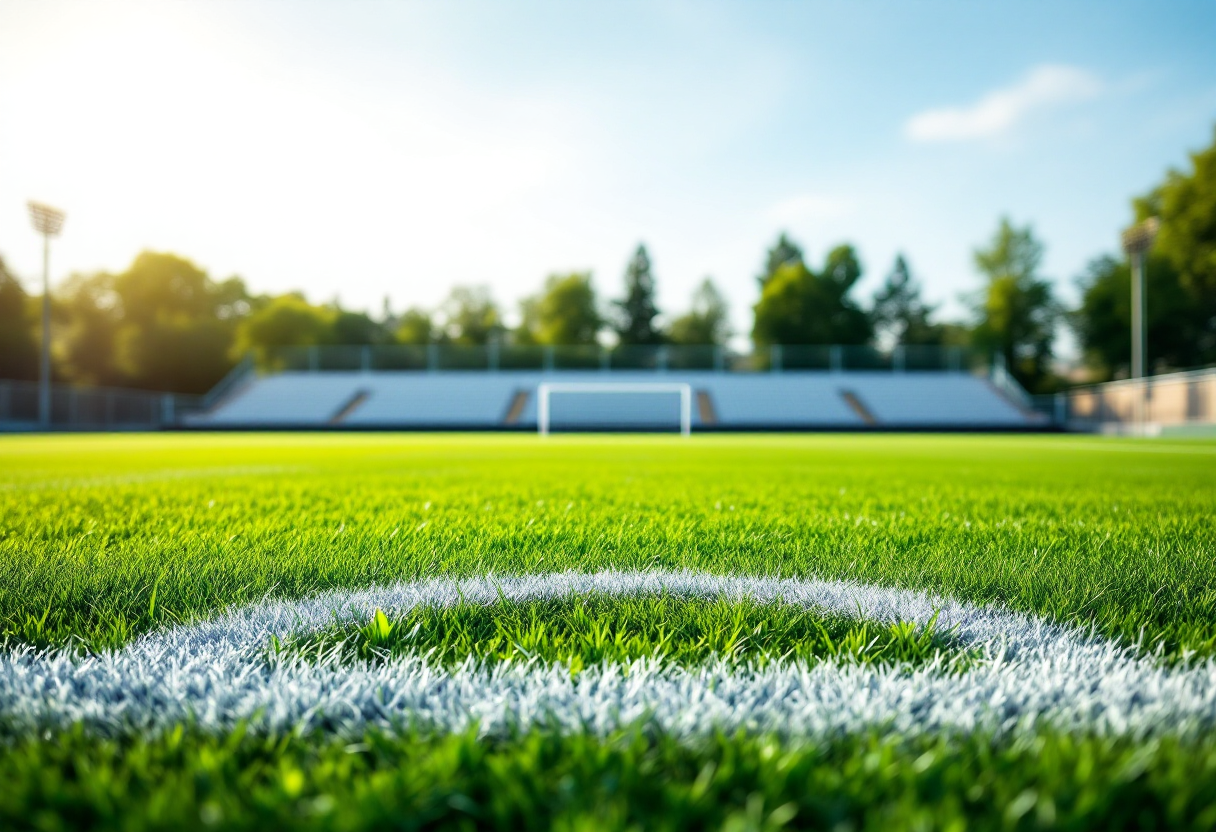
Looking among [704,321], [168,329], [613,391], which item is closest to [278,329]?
[168,329]

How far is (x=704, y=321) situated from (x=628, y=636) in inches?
2234

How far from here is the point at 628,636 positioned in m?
1.42

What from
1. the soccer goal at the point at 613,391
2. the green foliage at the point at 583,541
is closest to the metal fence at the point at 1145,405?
the soccer goal at the point at 613,391

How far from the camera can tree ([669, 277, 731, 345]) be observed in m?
54.3

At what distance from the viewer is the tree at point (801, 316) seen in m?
46.8

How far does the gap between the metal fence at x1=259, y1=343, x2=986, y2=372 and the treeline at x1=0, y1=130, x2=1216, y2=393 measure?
909 centimetres

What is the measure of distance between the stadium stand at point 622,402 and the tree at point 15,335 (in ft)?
47.8

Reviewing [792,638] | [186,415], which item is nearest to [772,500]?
[792,638]

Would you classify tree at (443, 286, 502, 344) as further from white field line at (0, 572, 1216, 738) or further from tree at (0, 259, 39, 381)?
white field line at (0, 572, 1216, 738)

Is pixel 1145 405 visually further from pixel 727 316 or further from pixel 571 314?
pixel 727 316

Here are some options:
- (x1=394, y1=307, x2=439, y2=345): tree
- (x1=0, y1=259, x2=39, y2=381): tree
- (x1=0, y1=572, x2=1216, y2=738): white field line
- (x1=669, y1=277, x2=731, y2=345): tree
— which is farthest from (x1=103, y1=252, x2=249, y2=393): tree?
(x1=0, y1=572, x2=1216, y2=738): white field line

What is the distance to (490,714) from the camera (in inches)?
38.9

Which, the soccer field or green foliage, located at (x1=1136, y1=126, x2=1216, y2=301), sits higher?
green foliage, located at (x1=1136, y1=126, x2=1216, y2=301)

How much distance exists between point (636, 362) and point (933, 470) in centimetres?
2464
